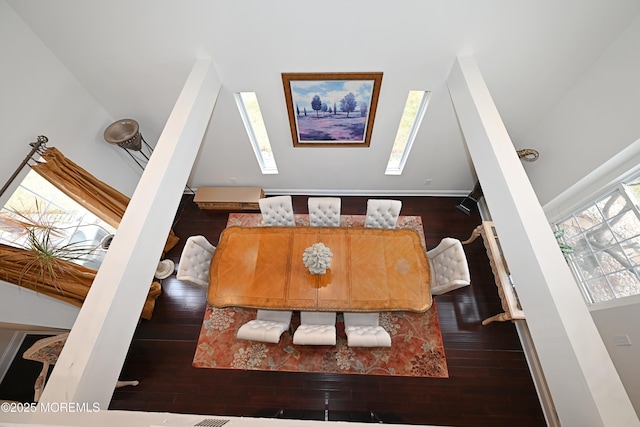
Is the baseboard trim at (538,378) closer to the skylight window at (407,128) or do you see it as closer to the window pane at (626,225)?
the window pane at (626,225)

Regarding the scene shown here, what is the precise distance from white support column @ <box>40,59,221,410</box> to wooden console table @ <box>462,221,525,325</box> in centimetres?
342

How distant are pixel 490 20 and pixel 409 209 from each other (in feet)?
8.61

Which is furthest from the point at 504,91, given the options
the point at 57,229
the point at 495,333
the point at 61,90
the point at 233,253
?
the point at 57,229

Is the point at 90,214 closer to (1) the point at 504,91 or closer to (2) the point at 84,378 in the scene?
(2) the point at 84,378

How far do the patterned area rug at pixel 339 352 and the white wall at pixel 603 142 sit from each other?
1534 mm

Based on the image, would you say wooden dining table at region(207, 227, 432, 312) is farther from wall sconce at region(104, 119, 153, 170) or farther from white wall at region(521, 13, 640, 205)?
white wall at region(521, 13, 640, 205)

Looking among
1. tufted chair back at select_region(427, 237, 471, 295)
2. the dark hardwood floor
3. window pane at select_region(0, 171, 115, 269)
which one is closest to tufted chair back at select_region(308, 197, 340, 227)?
tufted chair back at select_region(427, 237, 471, 295)

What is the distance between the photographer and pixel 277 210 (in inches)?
134

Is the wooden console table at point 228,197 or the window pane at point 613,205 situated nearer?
the window pane at point 613,205

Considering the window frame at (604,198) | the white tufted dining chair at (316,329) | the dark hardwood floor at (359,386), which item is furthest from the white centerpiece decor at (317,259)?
the window frame at (604,198)

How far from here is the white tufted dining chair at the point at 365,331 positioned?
95.3 inches

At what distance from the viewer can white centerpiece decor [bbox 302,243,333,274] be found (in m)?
2.66

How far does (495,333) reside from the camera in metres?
3.09

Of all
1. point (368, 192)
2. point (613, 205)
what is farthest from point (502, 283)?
point (368, 192)
